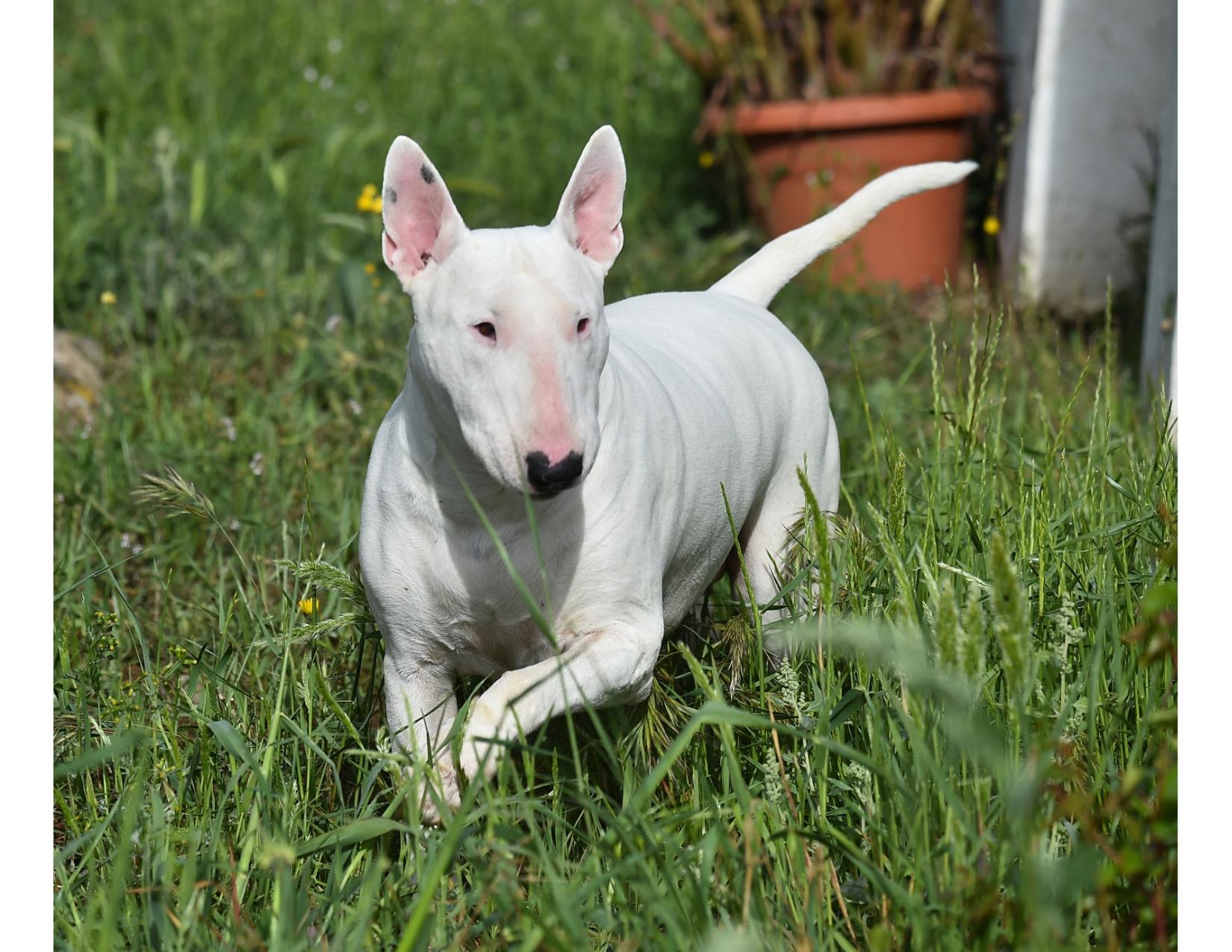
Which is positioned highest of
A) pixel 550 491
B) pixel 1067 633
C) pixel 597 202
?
pixel 597 202

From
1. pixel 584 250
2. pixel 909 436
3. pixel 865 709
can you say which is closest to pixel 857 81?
pixel 909 436

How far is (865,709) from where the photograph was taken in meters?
2.33

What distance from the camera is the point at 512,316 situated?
2168mm

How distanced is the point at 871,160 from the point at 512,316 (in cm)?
414

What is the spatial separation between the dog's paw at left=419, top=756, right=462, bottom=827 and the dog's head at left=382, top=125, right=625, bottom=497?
0.53 metres

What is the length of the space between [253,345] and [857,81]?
2.81 metres

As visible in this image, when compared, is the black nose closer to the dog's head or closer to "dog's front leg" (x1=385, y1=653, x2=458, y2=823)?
the dog's head

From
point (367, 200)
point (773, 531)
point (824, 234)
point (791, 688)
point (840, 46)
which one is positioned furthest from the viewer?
point (840, 46)

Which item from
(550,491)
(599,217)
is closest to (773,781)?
(550,491)

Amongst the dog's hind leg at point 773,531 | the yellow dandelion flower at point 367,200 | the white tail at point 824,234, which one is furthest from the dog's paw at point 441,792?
the yellow dandelion flower at point 367,200

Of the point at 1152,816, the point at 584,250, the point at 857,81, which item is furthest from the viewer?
the point at 857,81

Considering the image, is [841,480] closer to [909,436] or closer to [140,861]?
[909,436]

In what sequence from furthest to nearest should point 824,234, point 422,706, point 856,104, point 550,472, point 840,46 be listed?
point 840,46 → point 856,104 → point 824,234 → point 422,706 → point 550,472

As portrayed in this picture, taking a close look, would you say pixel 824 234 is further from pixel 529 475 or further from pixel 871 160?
pixel 871 160
